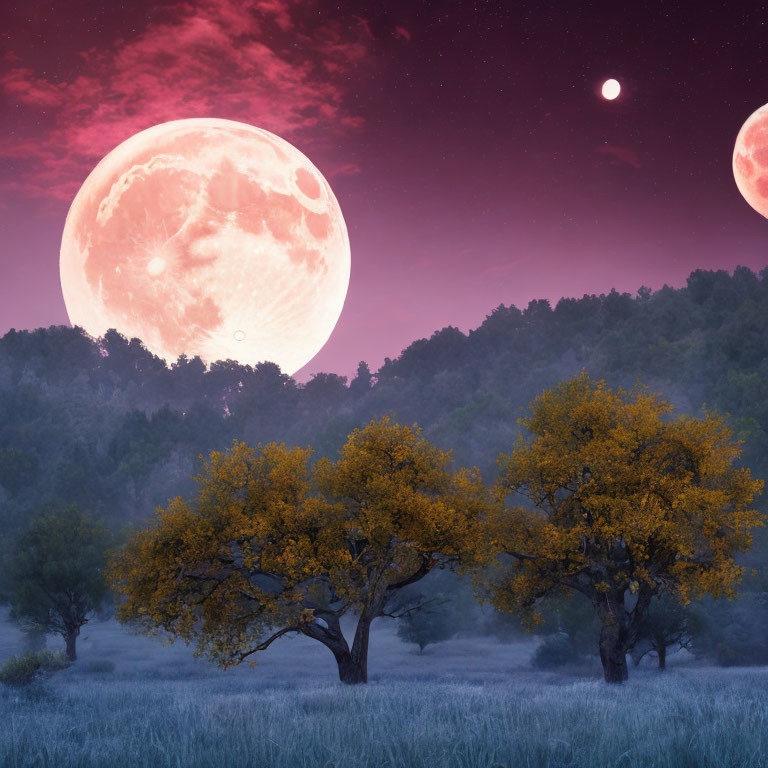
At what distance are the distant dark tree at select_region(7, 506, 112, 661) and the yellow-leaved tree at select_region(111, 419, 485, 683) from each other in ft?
67.9

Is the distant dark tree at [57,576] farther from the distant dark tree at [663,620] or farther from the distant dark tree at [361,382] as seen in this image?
the distant dark tree at [361,382]

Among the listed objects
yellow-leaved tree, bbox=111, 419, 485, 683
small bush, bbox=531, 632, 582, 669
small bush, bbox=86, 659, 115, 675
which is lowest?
small bush, bbox=531, 632, 582, 669

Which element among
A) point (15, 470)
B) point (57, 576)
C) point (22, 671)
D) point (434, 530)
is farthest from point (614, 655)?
point (15, 470)

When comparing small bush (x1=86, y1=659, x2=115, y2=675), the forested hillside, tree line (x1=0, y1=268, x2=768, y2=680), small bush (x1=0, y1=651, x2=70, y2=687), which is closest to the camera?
small bush (x1=0, y1=651, x2=70, y2=687)

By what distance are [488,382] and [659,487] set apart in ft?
281

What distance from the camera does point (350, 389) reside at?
136625 mm

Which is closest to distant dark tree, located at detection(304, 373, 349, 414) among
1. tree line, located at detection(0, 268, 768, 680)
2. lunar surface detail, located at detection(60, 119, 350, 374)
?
tree line, located at detection(0, 268, 768, 680)

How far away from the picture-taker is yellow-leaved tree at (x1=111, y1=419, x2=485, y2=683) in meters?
24.7

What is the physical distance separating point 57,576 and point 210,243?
33.8 meters

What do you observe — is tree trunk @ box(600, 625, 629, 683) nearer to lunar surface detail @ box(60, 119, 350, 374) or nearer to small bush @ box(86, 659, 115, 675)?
small bush @ box(86, 659, 115, 675)

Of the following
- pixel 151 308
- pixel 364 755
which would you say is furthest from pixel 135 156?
pixel 364 755

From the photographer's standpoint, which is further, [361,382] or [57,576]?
[361,382]

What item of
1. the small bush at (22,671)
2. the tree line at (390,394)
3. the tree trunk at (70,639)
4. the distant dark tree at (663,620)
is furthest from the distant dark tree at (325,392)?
the small bush at (22,671)

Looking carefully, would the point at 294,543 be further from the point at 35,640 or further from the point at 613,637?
the point at 35,640
